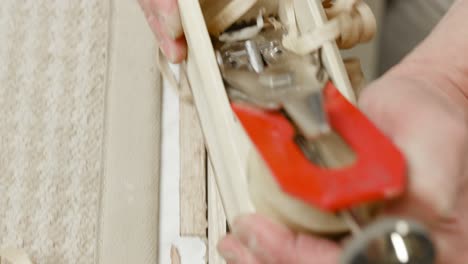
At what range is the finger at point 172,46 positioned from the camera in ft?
1.63

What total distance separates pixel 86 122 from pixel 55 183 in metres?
0.07

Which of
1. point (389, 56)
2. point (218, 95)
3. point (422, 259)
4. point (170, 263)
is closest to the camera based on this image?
point (422, 259)

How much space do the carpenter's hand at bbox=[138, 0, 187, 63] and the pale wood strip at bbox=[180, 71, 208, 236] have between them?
0.25ft

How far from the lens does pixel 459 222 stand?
0.34 m

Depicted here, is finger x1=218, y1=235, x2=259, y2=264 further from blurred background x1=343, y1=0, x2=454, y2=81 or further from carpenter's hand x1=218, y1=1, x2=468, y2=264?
blurred background x1=343, y1=0, x2=454, y2=81

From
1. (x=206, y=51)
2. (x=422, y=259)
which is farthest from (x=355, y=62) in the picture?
(x=422, y=259)

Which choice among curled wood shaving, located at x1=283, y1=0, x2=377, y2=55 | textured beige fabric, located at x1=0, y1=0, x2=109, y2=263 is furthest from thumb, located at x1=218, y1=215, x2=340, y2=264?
textured beige fabric, located at x1=0, y1=0, x2=109, y2=263

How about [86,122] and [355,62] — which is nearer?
[355,62]

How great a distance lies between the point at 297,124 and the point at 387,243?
0.26 ft

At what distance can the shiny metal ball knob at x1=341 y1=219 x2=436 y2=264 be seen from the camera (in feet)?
0.84

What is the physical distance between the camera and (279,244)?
1.08ft

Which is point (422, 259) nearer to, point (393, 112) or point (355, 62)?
point (393, 112)

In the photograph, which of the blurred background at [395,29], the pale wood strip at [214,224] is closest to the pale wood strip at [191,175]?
the pale wood strip at [214,224]

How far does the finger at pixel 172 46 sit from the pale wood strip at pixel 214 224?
89mm
